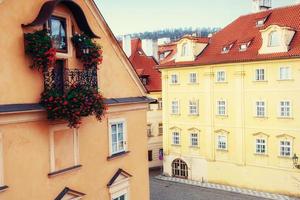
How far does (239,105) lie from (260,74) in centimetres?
309

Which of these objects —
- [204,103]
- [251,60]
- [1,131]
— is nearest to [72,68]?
[1,131]

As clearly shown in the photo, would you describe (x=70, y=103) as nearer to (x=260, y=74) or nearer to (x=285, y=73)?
(x=285, y=73)

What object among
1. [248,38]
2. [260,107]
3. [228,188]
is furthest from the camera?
[228,188]

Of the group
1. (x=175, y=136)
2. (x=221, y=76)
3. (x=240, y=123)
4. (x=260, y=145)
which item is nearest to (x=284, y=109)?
(x=260, y=145)

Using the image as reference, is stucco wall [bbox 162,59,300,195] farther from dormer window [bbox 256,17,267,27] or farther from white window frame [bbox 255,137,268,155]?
dormer window [bbox 256,17,267,27]

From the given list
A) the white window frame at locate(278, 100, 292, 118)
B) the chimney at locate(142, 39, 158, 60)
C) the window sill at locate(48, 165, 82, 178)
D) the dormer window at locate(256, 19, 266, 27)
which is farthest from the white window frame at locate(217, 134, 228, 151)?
the window sill at locate(48, 165, 82, 178)

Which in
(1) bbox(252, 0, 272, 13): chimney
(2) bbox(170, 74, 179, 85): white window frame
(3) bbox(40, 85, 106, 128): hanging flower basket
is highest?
(1) bbox(252, 0, 272, 13): chimney

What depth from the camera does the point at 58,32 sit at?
1098 centimetres

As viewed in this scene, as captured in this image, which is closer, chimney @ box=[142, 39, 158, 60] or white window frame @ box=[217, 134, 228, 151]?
white window frame @ box=[217, 134, 228, 151]

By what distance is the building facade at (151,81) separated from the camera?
4097 cm

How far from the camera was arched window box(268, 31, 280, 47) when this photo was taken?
29.2 metres

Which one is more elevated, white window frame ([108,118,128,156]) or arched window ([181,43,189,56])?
arched window ([181,43,189,56])

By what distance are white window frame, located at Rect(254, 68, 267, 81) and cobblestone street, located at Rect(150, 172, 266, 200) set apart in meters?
9.21

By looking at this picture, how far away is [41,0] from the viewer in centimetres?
1057
